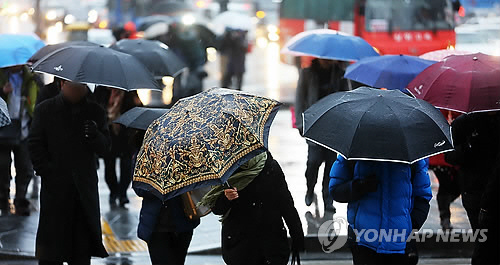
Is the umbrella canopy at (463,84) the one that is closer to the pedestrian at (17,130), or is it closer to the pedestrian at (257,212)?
the pedestrian at (257,212)

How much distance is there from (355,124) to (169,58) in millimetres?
4415

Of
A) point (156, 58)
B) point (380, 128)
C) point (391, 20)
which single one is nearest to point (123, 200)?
point (156, 58)

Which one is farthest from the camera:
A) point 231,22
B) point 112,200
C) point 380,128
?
point 231,22

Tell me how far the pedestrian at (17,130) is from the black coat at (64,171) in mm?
2682

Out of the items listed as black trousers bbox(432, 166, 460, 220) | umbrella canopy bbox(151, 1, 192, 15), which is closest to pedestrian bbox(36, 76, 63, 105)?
black trousers bbox(432, 166, 460, 220)

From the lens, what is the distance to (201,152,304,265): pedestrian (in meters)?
5.16

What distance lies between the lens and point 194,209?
18.7 ft

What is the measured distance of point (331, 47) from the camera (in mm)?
9242

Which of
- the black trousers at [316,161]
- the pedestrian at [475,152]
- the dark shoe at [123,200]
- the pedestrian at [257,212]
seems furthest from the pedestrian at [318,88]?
the pedestrian at [257,212]

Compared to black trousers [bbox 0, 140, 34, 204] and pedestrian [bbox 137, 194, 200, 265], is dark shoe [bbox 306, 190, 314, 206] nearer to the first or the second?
black trousers [bbox 0, 140, 34, 204]

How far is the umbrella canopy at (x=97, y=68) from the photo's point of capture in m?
6.53

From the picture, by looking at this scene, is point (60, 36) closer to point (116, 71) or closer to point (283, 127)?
point (283, 127)

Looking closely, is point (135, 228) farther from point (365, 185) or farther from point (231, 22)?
point (231, 22)

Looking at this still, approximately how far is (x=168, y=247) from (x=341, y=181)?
1.27 m
